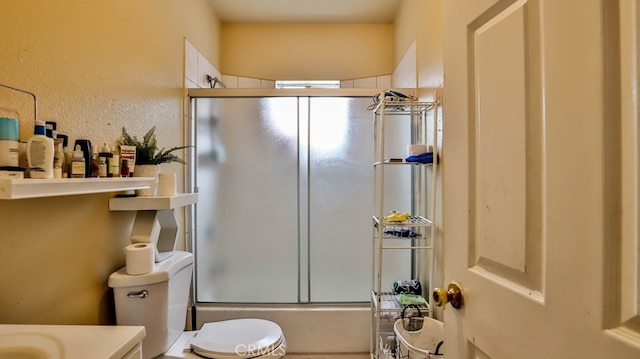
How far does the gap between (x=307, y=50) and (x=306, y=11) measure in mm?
306

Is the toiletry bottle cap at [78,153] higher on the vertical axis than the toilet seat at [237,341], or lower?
higher

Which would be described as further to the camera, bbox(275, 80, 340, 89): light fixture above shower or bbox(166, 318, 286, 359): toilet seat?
bbox(275, 80, 340, 89): light fixture above shower

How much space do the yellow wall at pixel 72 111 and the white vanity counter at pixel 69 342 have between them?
7.3 inches

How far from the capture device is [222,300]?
2.10m

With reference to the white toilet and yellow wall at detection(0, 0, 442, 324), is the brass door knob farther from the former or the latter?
yellow wall at detection(0, 0, 442, 324)

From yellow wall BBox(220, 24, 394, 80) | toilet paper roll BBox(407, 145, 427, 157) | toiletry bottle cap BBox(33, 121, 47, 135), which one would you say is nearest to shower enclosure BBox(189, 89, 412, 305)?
toilet paper roll BBox(407, 145, 427, 157)

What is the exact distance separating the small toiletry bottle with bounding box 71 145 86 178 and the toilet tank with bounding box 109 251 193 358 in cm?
45

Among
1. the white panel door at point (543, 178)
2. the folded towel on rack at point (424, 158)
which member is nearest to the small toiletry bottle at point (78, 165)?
the white panel door at point (543, 178)

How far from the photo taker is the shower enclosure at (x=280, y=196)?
6.92 ft

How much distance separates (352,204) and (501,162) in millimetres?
1534

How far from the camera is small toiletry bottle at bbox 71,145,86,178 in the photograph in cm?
98

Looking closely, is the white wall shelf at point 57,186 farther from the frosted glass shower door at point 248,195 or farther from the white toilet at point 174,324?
the frosted glass shower door at point 248,195

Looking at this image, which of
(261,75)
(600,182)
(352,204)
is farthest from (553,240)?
(261,75)

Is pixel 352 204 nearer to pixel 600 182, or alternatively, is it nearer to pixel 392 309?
pixel 392 309
